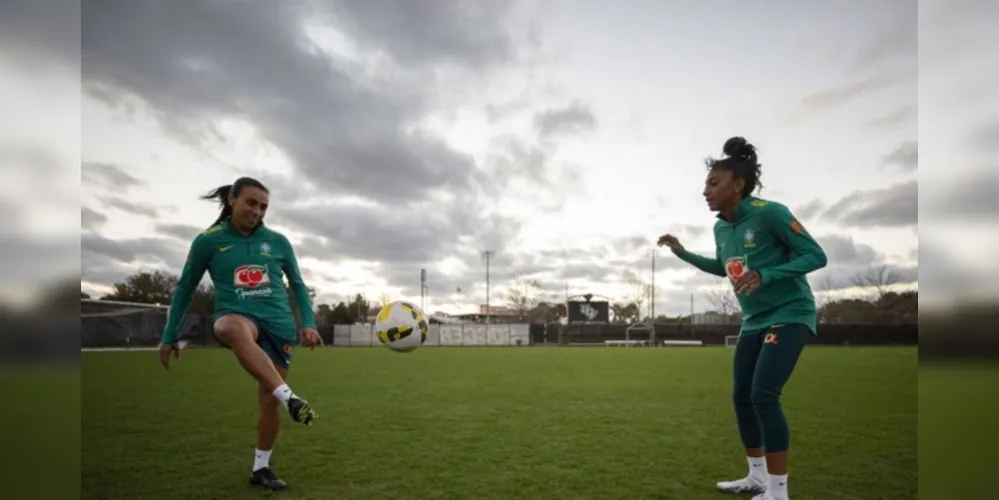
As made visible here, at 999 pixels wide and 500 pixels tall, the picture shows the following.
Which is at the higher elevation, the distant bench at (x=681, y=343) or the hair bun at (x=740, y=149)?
the hair bun at (x=740, y=149)

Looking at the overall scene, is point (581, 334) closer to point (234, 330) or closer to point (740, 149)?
point (740, 149)

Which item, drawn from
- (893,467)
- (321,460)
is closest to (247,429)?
(321,460)

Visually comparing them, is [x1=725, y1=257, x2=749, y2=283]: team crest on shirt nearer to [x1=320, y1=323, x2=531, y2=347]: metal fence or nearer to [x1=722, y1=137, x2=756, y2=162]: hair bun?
[x1=722, y1=137, x2=756, y2=162]: hair bun

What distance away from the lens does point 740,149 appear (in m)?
4.94

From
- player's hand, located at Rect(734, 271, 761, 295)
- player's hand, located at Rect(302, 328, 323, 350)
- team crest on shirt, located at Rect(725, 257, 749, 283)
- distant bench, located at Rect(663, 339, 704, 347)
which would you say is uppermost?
team crest on shirt, located at Rect(725, 257, 749, 283)

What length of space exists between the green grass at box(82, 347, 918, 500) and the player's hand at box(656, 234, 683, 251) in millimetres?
2175

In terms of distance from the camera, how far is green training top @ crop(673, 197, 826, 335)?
432 centimetres

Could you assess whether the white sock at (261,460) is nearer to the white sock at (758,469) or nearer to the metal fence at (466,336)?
the white sock at (758,469)

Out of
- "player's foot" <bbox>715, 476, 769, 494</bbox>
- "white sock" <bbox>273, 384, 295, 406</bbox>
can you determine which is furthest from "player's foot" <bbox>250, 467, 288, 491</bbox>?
"player's foot" <bbox>715, 476, 769, 494</bbox>

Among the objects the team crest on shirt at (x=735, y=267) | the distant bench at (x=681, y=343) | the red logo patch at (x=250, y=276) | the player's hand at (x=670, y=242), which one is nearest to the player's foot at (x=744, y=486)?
the team crest on shirt at (x=735, y=267)

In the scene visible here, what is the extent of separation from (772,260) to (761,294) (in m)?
0.29

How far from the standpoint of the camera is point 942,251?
59.1 inches

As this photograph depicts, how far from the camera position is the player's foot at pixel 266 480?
16.7ft

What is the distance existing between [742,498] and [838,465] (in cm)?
184
